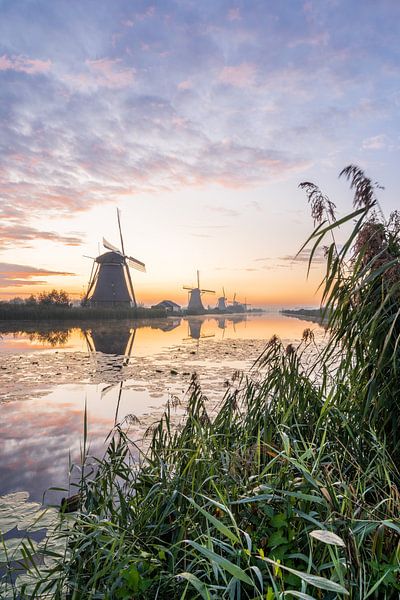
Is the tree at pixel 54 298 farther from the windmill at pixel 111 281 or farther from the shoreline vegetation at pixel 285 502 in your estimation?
the shoreline vegetation at pixel 285 502

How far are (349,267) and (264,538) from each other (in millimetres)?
1994

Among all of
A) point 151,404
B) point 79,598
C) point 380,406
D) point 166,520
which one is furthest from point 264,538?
point 151,404

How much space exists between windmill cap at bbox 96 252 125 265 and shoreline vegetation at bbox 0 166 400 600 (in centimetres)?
4277

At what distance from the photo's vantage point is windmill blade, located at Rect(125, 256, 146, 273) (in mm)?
46906

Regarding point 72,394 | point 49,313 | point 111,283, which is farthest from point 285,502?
point 111,283

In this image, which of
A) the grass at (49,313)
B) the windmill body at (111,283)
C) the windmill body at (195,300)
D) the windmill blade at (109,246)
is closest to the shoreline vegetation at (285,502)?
the grass at (49,313)

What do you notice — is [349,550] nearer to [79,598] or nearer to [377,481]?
[377,481]

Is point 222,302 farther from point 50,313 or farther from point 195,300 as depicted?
point 50,313

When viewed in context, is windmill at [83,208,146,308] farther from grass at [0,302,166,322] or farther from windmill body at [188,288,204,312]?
windmill body at [188,288,204,312]

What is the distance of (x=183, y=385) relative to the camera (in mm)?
9062

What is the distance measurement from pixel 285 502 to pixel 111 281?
43.7 metres

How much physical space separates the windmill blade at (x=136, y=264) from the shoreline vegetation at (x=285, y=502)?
44.4 metres

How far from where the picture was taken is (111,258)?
45094 millimetres

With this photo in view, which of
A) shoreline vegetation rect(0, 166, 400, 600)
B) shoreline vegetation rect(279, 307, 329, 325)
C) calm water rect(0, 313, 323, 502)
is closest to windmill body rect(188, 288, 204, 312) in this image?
shoreline vegetation rect(279, 307, 329, 325)
